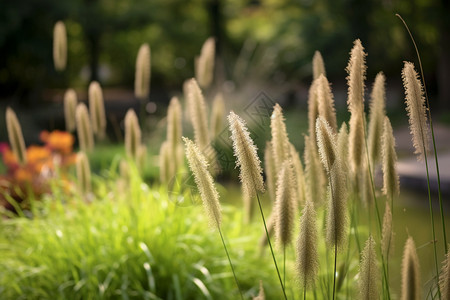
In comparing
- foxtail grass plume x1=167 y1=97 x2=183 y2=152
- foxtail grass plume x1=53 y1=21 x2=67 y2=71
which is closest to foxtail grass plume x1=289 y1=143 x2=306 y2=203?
foxtail grass plume x1=167 y1=97 x2=183 y2=152

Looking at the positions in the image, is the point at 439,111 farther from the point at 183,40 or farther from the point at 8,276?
the point at 8,276

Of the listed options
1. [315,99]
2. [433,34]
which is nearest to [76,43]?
[433,34]

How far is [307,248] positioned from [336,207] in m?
0.09

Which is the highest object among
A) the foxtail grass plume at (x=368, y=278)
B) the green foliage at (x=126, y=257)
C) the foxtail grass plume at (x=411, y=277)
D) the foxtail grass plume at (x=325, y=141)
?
the foxtail grass plume at (x=325, y=141)

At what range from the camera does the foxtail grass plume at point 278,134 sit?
123cm

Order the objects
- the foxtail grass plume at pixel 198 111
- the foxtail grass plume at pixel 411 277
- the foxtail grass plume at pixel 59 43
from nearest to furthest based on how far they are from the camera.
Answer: the foxtail grass plume at pixel 411 277 < the foxtail grass plume at pixel 198 111 < the foxtail grass plume at pixel 59 43

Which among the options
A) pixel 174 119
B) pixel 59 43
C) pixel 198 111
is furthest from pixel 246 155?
pixel 59 43

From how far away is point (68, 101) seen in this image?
2676 mm

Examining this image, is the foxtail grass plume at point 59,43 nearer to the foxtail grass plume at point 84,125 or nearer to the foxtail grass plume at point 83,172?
the foxtail grass plume at point 84,125

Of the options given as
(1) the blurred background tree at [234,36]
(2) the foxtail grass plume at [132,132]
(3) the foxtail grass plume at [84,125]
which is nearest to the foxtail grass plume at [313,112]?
(2) the foxtail grass plume at [132,132]

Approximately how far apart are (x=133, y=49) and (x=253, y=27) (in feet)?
15.2

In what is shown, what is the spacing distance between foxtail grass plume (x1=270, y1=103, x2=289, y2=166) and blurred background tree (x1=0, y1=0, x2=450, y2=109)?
702cm

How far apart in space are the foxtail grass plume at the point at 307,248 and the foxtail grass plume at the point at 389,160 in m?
0.35

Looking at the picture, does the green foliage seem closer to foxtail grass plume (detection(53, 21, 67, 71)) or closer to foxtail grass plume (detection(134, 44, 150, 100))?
foxtail grass plume (detection(134, 44, 150, 100))
